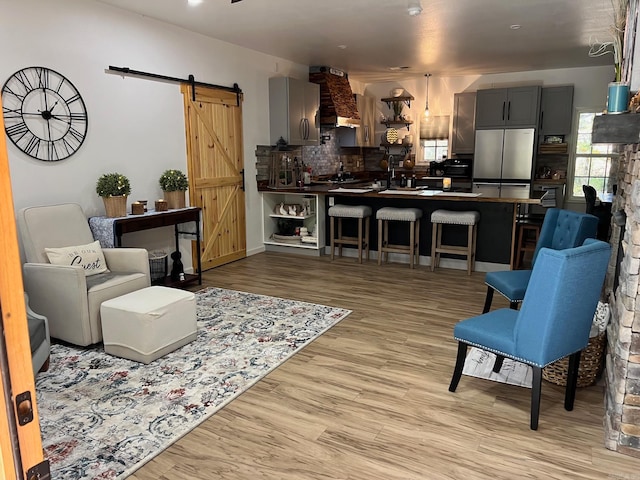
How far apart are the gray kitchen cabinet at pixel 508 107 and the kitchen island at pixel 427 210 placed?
62.8 inches

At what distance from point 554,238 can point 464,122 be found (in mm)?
4899

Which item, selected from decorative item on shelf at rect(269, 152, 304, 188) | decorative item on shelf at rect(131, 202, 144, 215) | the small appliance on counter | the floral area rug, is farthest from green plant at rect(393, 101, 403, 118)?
decorative item on shelf at rect(131, 202, 144, 215)

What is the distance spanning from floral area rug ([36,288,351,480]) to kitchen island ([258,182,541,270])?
2.15 m

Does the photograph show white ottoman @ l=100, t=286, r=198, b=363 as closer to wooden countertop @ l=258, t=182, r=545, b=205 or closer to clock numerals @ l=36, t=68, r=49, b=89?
clock numerals @ l=36, t=68, r=49, b=89

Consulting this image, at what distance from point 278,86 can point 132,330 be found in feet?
13.9

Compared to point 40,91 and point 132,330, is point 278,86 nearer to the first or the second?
point 40,91

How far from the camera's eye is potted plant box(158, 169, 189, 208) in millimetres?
4734

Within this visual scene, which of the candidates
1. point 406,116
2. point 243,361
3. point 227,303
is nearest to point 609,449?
point 243,361

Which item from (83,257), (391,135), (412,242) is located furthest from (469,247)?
(83,257)

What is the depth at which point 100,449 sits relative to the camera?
2279 mm

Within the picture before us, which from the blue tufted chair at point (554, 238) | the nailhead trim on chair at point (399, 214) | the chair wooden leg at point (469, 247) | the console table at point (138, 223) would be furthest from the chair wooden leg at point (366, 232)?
the blue tufted chair at point (554, 238)

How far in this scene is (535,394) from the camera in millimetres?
2387

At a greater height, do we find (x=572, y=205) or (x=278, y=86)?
(x=278, y=86)

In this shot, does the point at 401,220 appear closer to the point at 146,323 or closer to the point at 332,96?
the point at 332,96
